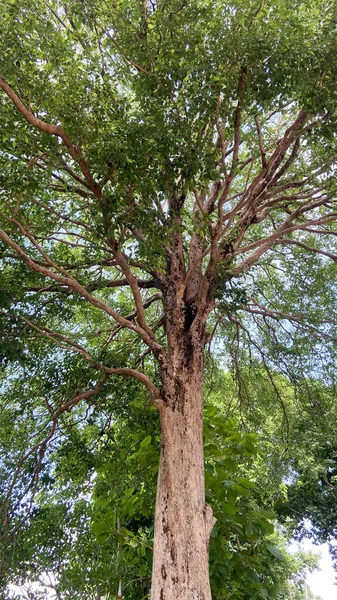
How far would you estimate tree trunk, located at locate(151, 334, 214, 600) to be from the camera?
10.5 ft

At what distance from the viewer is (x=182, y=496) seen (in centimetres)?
356

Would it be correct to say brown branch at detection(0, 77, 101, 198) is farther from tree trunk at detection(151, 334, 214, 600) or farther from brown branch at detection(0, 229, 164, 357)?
tree trunk at detection(151, 334, 214, 600)

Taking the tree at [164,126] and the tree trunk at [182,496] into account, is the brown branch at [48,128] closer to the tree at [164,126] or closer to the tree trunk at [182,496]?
the tree at [164,126]

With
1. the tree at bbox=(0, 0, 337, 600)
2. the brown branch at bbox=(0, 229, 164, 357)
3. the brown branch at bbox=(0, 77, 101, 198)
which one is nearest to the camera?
the brown branch at bbox=(0, 77, 101, 198)

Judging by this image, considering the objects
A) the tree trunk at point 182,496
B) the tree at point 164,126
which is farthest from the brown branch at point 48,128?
the tree trunk at point 182,496

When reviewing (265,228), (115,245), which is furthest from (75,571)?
(265,228)

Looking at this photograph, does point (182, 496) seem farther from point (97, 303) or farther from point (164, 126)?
point (164, 126)

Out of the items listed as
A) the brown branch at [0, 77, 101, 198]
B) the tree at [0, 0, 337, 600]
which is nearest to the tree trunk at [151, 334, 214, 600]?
the tree at [0, 0, 337, 600]

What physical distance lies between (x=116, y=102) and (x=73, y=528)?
4.58m

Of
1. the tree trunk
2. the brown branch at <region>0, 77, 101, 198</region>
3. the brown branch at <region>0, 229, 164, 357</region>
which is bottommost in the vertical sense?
the tree trunk

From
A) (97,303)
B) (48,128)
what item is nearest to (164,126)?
(48,128)

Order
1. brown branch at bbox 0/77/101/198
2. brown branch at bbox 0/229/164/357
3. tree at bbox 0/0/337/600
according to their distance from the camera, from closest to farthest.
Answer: brown branch at bbox 0/77/101/198
tree at bbox 0/0/337/600
brown branch at bbox 0/229/164/357

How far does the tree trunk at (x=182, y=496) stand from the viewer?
125 inches

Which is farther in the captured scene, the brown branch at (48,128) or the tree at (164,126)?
the tree at (164,126)
